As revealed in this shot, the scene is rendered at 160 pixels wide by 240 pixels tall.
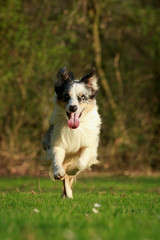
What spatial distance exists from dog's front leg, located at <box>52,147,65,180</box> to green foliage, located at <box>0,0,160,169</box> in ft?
33.4

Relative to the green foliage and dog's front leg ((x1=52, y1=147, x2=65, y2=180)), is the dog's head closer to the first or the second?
dog's front leg ((x1=52, y1=147, x2=65, y2=180))

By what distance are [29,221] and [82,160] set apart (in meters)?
3.39

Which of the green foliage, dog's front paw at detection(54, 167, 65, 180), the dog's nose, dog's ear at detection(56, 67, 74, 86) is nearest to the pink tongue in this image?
the dog's nose

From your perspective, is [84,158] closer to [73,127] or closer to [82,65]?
[73,127]

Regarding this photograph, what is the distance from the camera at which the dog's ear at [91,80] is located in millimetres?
7965

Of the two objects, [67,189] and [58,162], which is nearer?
[58,162]

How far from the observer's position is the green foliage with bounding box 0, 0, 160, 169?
58.9 feet

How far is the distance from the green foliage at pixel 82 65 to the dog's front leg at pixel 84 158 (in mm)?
10231

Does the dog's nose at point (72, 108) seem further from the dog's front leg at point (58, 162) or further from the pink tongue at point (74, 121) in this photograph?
the dog's front leg at point (58, 162)

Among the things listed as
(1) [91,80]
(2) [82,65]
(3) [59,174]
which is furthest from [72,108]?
(2) [82,65]

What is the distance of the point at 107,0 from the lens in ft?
63.9

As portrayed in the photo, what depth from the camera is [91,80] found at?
26.3 ft

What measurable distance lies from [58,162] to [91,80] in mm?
1616

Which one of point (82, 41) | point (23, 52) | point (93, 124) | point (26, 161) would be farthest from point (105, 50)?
point (93, 124)
